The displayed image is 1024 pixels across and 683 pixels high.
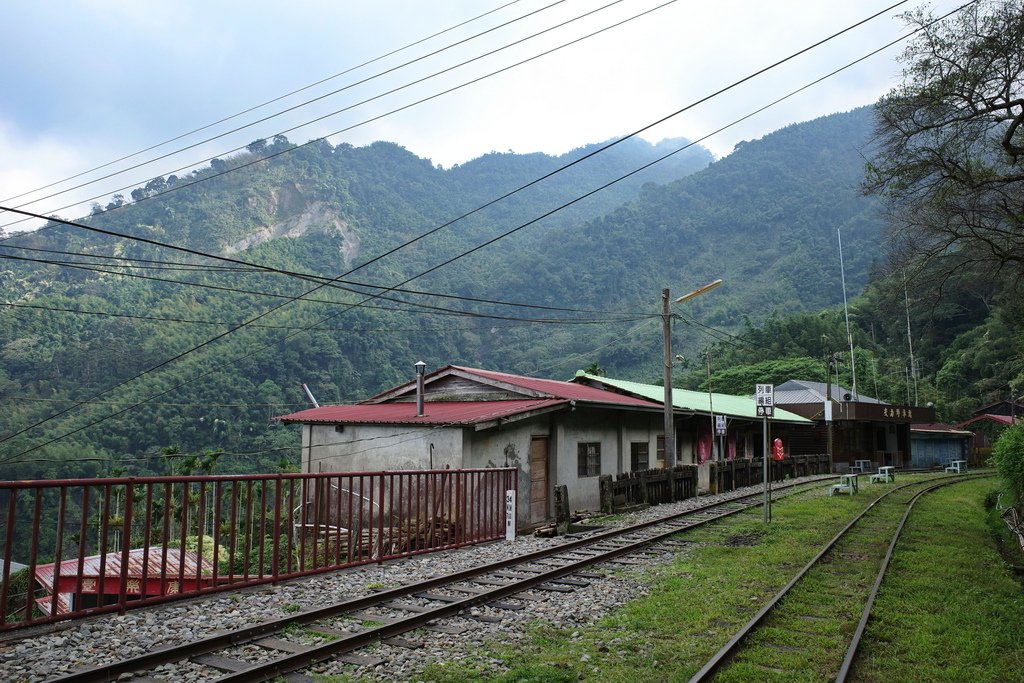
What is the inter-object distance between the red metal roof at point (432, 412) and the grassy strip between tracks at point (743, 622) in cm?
563

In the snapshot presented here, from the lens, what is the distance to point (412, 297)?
9950 cm

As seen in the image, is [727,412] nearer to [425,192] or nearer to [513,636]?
[513,636]

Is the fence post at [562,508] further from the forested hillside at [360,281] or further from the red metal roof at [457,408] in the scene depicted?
the forested hillside at [360,281]

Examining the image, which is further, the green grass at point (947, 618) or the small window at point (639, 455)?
the small window at point (639, 455)

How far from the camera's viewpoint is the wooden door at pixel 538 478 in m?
17.6

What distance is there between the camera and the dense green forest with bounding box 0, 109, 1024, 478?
49094mm

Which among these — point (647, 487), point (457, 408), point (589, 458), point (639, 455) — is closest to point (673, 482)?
point (647, 487)

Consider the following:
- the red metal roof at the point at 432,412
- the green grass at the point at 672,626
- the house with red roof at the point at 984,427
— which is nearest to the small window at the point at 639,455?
Answer: the red metal roof at the point at 432,412

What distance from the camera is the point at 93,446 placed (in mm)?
46344

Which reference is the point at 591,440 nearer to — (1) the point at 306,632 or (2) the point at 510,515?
(2) the point at 510,515

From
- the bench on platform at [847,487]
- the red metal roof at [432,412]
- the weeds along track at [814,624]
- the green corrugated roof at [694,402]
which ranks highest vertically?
the green corrugated roof at [694,402]

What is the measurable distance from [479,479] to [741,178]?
144 m

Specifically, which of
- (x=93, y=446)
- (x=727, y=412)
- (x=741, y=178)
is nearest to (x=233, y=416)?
(x=93, y=446)

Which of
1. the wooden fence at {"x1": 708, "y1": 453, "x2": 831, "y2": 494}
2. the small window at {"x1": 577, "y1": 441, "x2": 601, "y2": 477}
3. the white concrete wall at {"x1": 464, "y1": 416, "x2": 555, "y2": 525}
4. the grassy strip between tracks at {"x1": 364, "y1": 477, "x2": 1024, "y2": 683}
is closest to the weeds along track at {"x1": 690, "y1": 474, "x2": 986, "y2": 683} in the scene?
the grassy strip between tracks at {"x1": 364, "y1": 477, "x2": 1024, "y2": 683}
